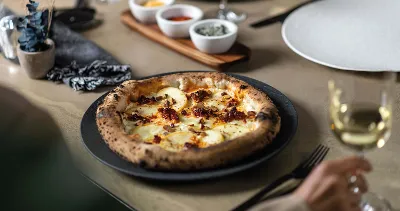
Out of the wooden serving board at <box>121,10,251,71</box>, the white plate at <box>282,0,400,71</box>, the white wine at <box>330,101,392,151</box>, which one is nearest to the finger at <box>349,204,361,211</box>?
the white wine at <box>330,101,392,151</box>

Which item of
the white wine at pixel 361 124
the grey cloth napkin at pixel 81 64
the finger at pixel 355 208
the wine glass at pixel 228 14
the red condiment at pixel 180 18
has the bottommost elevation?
the wine glass at pixel 228 14

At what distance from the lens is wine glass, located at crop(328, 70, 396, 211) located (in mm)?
989

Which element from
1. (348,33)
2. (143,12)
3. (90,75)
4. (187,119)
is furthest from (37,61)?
(348,33)

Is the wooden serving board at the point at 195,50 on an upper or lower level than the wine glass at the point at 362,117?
lower

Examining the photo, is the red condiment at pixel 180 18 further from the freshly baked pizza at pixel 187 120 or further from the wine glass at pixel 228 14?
the freshly baked pizza at pixel 187 120

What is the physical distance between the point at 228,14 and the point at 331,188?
1.19 meters

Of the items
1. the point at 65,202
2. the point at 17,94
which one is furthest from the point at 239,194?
the point at 17,94

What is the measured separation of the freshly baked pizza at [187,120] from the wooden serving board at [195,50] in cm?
19

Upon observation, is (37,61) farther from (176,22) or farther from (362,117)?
(362,117)

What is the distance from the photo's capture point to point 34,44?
1.59 meters

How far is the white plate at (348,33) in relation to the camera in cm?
161

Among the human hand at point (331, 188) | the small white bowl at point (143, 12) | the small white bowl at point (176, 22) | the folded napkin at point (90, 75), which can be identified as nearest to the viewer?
the human hand at point (331, 188)

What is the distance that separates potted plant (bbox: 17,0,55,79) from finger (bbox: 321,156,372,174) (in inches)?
38.1

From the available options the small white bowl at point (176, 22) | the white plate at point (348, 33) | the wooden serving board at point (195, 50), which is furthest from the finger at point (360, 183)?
the small white bowl at point (176, 22)
